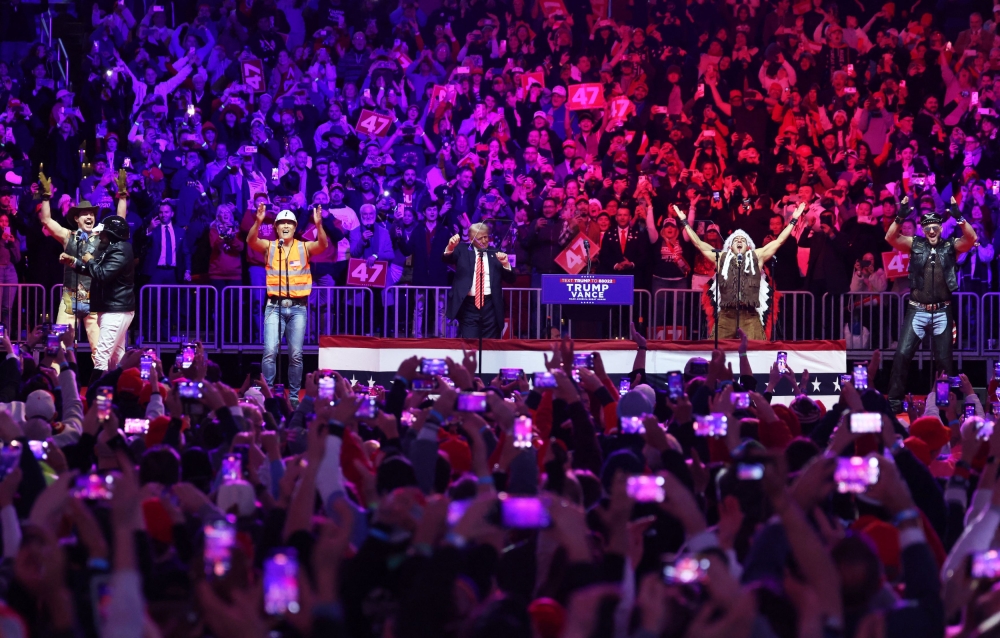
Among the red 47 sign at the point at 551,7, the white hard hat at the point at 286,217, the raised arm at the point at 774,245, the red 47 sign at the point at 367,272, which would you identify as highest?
the red 47 sign at the point at 551,7

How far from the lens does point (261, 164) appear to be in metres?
17.0

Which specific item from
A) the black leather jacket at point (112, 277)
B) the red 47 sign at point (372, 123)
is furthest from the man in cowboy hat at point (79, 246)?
the red 47 sign at point (372, 123)

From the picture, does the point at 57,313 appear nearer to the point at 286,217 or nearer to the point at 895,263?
the point at 286,217

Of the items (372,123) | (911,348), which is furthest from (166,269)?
(911,348)

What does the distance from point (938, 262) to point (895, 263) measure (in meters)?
1.58

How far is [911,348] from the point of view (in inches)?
565

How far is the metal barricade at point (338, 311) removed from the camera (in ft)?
51.1

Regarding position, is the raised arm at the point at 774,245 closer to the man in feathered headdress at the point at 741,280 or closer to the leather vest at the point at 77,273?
the man in feathered headdress at the point at 741,280

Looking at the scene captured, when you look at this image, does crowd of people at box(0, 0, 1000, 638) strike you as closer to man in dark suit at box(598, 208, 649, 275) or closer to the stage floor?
man in dark suit at box(598, 208, 649, 275)

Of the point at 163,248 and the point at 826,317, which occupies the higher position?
the point at 163,248

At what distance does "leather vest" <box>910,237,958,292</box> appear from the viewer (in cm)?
1404

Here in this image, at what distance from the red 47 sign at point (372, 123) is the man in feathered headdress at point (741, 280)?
14.6 feet

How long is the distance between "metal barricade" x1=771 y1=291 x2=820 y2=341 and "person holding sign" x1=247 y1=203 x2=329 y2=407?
17.3 feet

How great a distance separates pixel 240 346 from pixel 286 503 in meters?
11.1
